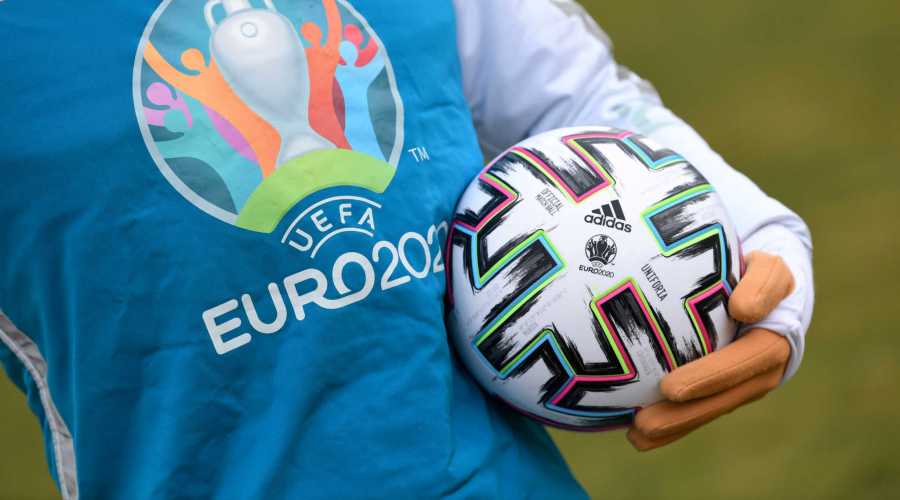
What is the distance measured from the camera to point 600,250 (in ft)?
4.03

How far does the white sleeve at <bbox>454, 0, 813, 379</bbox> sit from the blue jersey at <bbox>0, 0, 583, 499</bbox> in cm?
21

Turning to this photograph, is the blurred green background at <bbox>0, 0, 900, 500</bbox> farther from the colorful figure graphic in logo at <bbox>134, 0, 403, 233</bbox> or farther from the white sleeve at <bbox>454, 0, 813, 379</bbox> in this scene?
the colorful figure graphic in logo at <bbox>134, 0, 403, 233</bbox>

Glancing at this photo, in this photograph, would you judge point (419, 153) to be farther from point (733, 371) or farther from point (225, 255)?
point (733, 371)

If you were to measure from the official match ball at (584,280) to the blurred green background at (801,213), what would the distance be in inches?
72.0

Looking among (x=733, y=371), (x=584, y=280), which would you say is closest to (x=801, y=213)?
(x=733, y=371)

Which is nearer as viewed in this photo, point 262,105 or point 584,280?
point 262,105

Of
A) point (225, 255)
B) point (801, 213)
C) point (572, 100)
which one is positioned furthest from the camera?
point (801, 213)

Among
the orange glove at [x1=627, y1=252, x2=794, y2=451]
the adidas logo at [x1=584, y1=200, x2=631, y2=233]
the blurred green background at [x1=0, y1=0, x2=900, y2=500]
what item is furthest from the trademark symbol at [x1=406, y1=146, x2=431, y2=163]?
the blurred green background at [x1=0, y1=0, x2=900, y2=500]

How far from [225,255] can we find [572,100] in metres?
0.57

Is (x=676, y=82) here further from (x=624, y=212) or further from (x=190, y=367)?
(x=190, y=367)

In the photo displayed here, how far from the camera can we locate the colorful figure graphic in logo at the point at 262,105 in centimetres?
105

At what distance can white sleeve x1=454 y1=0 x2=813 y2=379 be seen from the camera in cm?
138

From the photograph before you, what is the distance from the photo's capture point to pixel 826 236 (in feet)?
13.0

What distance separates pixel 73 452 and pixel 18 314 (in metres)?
0.15
